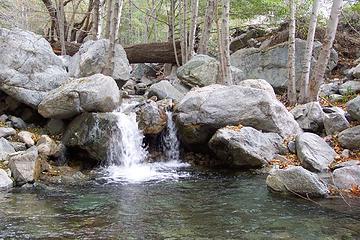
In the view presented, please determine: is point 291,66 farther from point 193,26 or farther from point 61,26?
point 61,26

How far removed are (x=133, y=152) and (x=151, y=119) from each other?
900 mm

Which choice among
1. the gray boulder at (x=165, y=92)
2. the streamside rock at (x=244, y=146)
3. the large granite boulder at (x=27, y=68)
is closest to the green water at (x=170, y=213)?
the streamside rock at (x=244, y=146)

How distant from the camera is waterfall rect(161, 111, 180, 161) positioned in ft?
33.1

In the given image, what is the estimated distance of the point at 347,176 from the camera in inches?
266

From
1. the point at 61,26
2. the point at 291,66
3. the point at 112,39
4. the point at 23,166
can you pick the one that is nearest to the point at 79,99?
the point at 23,166

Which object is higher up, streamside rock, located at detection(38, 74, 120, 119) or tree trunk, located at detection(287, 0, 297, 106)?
tree trunk, located at detection(287, 0, 297, 106)

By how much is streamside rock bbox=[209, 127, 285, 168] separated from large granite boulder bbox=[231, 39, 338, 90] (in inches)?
203

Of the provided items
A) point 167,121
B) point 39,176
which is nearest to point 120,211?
point 39,176

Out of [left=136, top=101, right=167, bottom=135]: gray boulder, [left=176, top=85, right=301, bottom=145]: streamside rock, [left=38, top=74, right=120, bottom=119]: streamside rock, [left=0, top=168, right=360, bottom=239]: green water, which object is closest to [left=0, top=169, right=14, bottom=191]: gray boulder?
[left=0, top=168, right=360, bottom=239]: green water

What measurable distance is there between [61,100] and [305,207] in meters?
5.81

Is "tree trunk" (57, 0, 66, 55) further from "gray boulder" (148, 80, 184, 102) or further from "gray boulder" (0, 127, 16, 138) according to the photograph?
"gray boulder" (0, 127, 16, 138)

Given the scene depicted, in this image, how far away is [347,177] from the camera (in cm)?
673

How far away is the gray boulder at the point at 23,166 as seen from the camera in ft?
23.6

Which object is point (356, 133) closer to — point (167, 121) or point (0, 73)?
point (167, 121)
